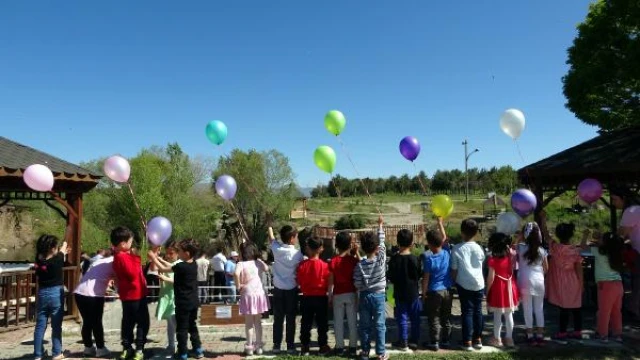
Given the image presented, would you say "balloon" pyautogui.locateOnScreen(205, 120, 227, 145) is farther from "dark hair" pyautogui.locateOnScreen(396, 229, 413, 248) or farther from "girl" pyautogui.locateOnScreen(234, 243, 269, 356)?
"dark hair" pyautogui.locateOnScreen(396, 229, 413, 248)

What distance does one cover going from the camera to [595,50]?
12508mm

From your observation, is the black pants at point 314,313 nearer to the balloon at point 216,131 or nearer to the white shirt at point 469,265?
the white shirt at point 469,265

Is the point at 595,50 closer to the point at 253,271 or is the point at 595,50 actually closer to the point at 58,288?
the point at 253,271

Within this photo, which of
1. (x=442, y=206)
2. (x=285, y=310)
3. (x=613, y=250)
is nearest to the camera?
(x=285, y=310)

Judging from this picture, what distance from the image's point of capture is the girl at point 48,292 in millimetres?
5055

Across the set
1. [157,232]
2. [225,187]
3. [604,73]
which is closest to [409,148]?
[225,187]

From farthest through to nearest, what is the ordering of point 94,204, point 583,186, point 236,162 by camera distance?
point 236,162, point 94,204, point 583,186

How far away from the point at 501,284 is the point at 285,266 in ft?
8.49

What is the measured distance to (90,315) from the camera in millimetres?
5207

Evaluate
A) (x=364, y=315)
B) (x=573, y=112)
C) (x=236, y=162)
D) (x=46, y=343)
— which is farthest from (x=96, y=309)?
(x=236, y=162)

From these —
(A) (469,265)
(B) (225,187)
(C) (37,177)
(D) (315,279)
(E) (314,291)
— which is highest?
(C) (37,177)

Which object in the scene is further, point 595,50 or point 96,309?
point 595,50

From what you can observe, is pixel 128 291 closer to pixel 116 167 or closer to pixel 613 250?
pixel 116 167

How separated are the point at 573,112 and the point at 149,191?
25975 millimetres
